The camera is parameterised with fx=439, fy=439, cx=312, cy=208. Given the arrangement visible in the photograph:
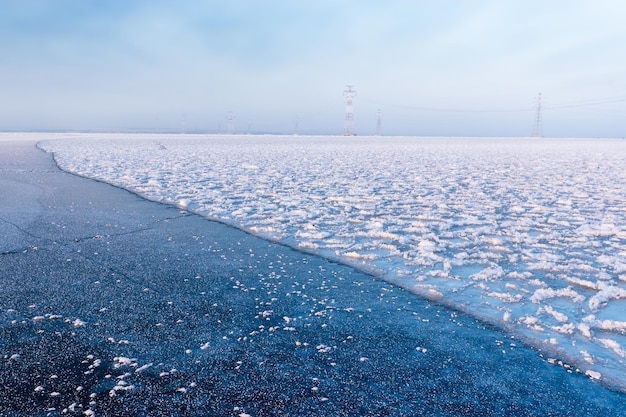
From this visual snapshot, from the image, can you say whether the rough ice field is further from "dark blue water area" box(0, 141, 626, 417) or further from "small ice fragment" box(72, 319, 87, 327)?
"small ice fragment" box(72, 319, 87, 327)

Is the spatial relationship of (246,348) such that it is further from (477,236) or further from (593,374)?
(477,236)

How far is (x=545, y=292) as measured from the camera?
143 inches

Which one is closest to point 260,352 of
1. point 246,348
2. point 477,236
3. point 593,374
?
point 246,348

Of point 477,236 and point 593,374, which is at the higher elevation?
point 477,236

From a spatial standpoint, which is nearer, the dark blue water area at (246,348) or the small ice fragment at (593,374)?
the dark blue water area at (246,348)

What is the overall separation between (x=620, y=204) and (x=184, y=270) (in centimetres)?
818

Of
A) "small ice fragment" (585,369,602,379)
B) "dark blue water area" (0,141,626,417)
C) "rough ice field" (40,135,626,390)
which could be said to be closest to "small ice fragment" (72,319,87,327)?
"dark blue water area" (0,141,626,417)

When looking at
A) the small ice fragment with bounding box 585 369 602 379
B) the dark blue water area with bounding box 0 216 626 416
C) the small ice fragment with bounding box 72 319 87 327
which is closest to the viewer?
the dark blue water area with bounding box 0 216 626 416

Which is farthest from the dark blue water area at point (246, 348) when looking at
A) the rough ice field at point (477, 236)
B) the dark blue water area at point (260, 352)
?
the rough ice field at point (477, 236)

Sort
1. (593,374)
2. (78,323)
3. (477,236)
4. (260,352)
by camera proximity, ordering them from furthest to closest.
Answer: (477,236) < (78,323) < (260,352) < (593,374)

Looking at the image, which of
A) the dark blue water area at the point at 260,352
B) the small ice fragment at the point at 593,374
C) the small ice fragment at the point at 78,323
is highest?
the small ice fragment at the point at 78,323

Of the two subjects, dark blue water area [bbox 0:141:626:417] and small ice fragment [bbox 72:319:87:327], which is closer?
dark blue water area [bbox 0:141:626:417]

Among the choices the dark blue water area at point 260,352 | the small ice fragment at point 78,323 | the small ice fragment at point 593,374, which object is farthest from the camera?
the small ice fragment at point 78,323

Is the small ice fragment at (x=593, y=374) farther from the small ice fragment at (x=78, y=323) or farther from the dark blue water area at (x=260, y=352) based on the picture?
the small ice fragment at (x=78, y=323)
